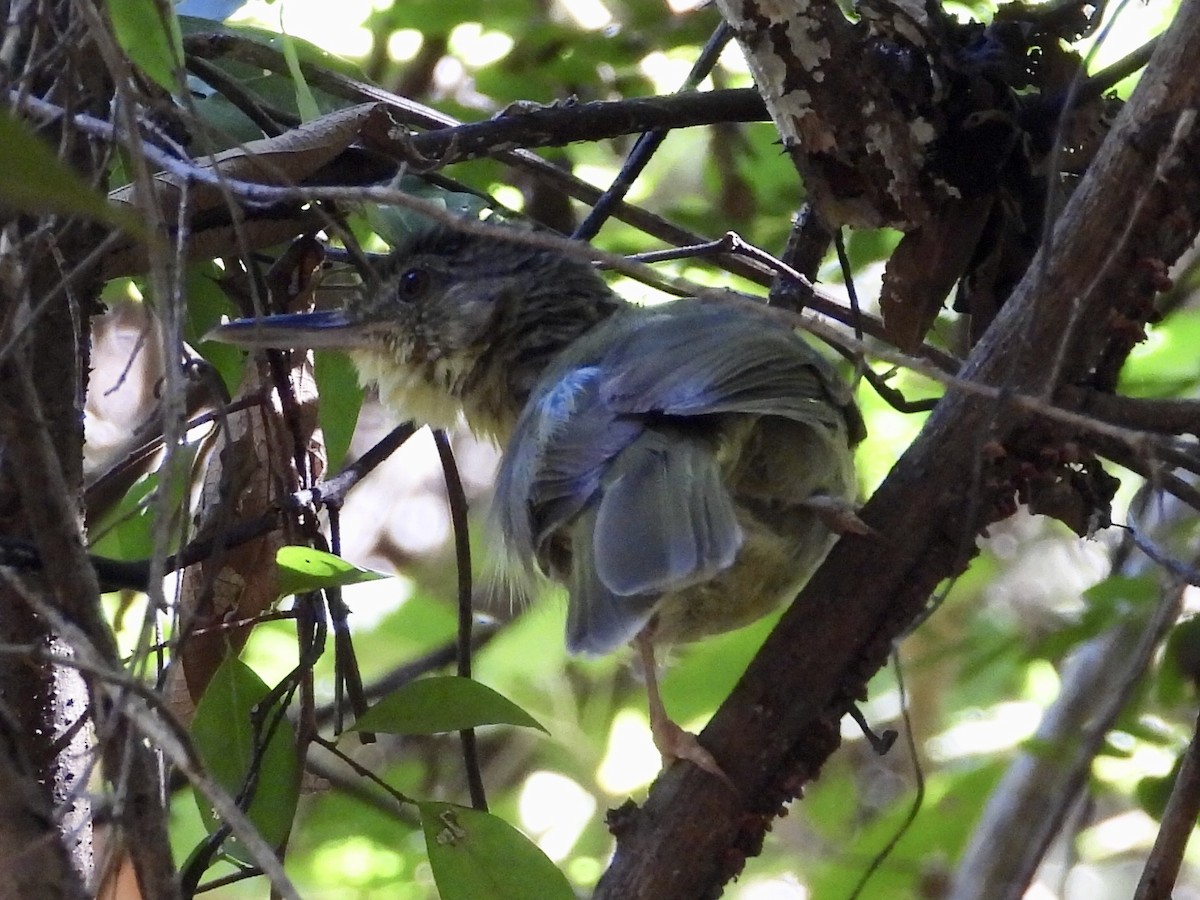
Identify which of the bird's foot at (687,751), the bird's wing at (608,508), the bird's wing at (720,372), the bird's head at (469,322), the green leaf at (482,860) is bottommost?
the green leaf at (482,860)

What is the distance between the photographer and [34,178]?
802mm

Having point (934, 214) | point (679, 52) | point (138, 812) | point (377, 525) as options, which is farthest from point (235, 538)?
point (377, 525)

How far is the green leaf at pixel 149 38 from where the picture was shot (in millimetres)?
1605

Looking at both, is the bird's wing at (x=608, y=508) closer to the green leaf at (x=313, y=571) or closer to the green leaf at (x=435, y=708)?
the green leaf at (x=435, y=708)

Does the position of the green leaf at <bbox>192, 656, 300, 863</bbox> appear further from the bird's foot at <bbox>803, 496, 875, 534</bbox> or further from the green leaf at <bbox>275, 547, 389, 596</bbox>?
the bird's foot at <bbox>803, 496, 875, 534</bbox>

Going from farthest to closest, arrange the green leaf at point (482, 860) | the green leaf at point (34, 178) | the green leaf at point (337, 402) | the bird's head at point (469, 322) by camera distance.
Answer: the bird's head at point (469, 322), the green leaf at point (337, 402), the green leaf at point (482, 860), the green leaf at point (34, 178)

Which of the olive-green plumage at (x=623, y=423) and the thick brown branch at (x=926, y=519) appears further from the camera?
the olive-green plumage at (x=623, y=423)

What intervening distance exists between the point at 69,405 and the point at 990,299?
142cm

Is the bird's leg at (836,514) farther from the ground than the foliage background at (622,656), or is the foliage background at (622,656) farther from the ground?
the foliage background at (622,656)

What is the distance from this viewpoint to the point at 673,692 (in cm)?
309

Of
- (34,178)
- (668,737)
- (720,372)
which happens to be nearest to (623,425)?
(720,372)

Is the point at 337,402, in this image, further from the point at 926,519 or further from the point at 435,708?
the point at 926,519

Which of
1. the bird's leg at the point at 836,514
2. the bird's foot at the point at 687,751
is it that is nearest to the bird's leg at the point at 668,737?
the bird's foot at the point at 687,751

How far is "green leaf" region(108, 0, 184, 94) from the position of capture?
5.27 feet
